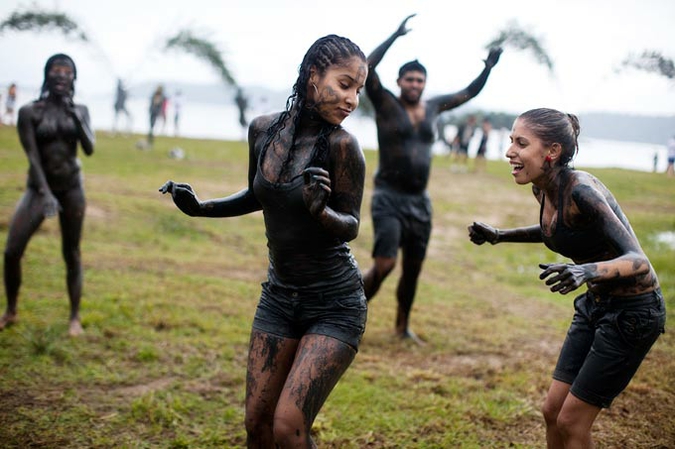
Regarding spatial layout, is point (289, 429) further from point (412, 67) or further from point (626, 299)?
point (412, 67)

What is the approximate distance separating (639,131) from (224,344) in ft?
73.2

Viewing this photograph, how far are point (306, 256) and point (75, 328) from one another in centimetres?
367

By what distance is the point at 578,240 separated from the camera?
9.82 ft

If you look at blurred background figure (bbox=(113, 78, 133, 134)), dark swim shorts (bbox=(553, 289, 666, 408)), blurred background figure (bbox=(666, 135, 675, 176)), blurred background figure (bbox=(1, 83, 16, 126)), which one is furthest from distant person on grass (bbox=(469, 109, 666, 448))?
blurred background figure (bbox=(1, 83, 16, 126))

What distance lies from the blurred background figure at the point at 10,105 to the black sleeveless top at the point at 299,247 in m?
23.3

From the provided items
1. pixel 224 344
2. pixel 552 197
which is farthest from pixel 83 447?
pixel 552 197

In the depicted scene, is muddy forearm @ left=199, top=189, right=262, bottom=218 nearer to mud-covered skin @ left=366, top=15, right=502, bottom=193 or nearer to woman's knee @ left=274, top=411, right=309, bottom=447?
woman's knee @ left=274, top=411, right=309, bottom=447

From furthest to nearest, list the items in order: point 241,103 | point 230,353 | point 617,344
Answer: point 241,103
point 230,353
point 617,344

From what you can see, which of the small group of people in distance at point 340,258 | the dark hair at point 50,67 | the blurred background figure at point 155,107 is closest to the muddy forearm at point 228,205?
the small group of people in distance at point 340,258

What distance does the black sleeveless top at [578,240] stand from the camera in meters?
2.97

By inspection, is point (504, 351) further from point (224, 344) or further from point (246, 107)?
point (246, 107)

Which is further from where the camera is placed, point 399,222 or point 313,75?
point 399,222

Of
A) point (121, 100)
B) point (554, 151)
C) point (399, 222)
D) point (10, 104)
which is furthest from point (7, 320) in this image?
point (10, 104)

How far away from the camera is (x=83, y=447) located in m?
3.91
